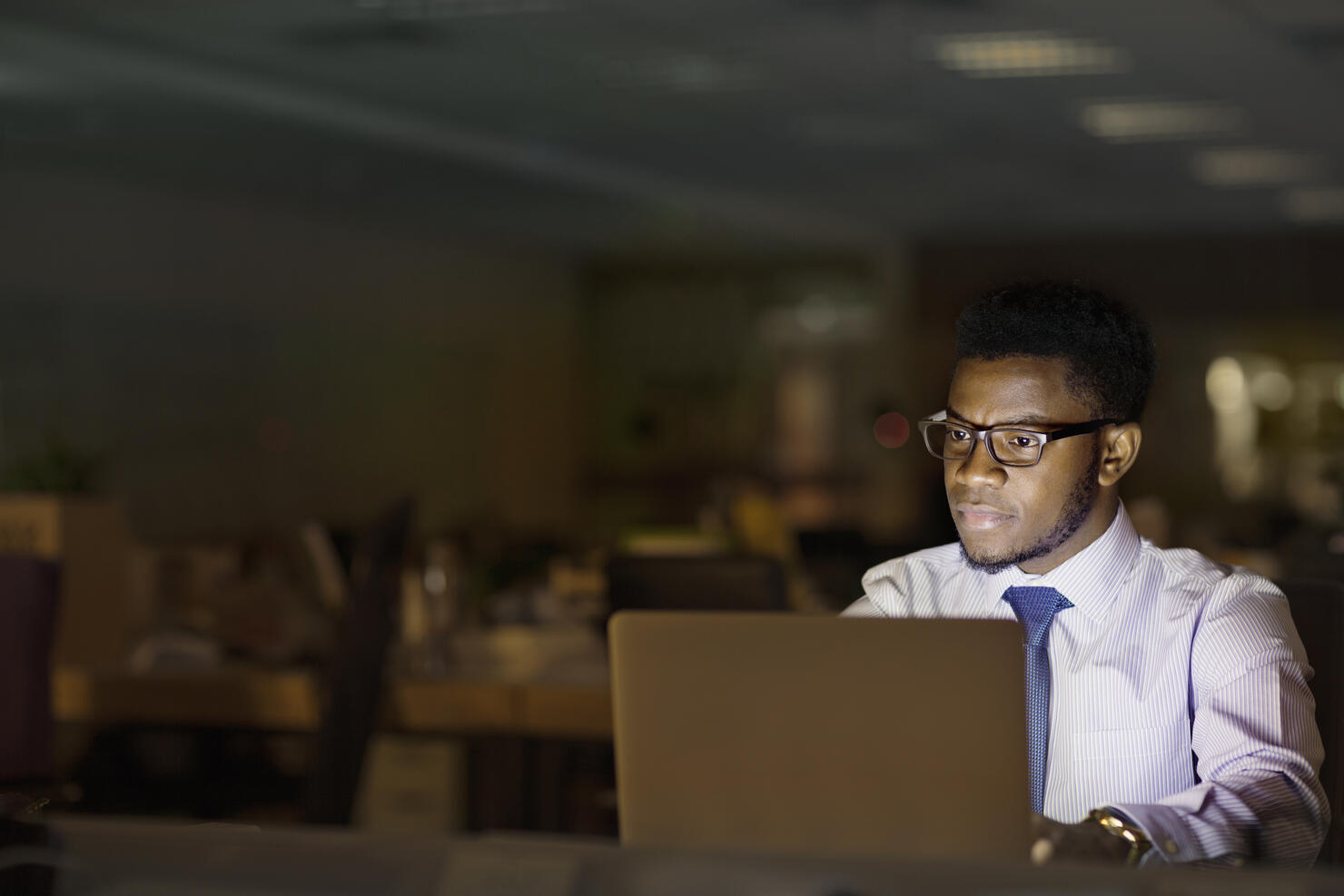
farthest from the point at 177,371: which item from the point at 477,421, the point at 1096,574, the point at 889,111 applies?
the point at 1096,574

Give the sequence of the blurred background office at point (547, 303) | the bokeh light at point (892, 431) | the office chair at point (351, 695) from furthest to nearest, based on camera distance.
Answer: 1. the bokeh light at point (892, 431)
2. the blurred background office at point (547, 303)
3. the office chair at point (351, 695)

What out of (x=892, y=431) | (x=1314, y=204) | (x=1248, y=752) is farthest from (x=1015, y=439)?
(x=892, y=431)

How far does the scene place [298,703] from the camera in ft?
10.7

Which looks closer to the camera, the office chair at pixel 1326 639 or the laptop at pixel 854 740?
the laptop at pixel 854 740

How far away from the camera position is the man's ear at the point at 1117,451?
5.17ft

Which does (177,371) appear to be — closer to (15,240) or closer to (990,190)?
(15,240)

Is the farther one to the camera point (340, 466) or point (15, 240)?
point (340, 466)

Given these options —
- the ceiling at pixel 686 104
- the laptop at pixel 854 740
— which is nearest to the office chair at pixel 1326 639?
the laptop at pixel 854 740

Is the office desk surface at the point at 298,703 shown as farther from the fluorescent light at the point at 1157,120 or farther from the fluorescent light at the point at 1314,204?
the fluorescent light at the point at 1314,204

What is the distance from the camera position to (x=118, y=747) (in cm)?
361

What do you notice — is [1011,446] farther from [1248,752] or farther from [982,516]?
[1248,752]

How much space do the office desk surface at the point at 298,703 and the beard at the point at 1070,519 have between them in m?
1.59

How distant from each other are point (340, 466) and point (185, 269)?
1.82 m

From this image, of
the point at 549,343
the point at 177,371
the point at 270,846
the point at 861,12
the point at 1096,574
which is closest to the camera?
the point at 270,846
